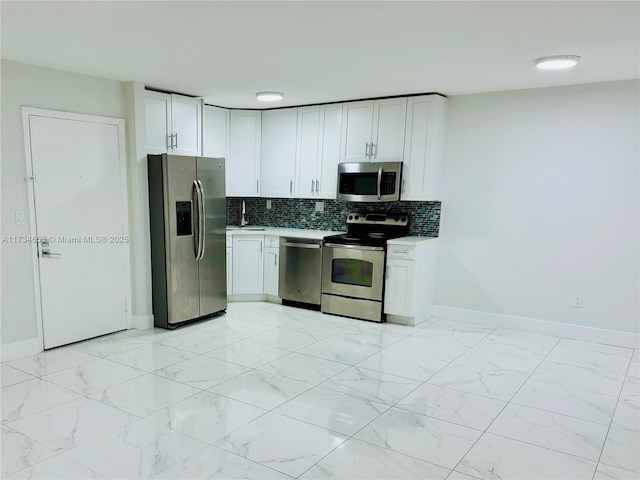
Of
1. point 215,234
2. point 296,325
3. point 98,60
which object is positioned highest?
point 98,60

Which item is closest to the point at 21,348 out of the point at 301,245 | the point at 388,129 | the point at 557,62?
the point at 301,245

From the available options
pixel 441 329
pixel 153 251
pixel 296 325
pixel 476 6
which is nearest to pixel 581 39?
pixel 476 6

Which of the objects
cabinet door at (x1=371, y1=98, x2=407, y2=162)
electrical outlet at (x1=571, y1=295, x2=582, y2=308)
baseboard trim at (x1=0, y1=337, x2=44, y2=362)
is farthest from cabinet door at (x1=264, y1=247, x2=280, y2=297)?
electrical outlet at (x1=571, y1=295, x2=582, y2=308)

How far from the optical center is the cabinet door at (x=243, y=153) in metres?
5.66

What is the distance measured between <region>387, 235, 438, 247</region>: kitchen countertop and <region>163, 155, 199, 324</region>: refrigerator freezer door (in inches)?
79.8

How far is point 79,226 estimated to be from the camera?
156 inches

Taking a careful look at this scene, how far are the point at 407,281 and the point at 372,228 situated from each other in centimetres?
92

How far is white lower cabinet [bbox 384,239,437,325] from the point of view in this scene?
4.55 metres

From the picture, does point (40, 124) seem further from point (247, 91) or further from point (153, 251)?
point (247, 91)

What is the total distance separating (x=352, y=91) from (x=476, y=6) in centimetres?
229

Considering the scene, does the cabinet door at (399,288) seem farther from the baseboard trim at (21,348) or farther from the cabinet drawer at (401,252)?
the baseboard trim at (21,348)

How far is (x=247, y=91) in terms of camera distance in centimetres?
459

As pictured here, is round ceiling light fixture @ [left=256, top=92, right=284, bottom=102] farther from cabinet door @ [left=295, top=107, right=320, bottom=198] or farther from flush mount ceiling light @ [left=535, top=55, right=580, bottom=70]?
flush mount ceiling light @ [left=535, top=55, right=580, bottom=70]

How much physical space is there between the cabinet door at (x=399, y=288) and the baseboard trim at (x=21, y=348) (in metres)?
3.23
